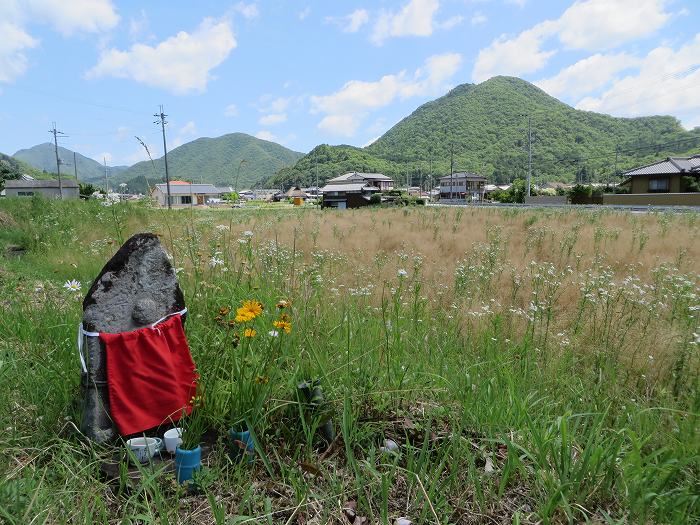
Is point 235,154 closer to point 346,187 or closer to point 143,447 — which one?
point 346,187

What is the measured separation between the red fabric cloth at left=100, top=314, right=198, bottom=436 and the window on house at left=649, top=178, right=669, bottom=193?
4200 cm

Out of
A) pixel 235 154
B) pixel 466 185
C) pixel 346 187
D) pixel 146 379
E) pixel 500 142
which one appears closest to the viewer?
pixel 146 379

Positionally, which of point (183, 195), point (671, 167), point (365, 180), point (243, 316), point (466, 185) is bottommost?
point (243, 316)

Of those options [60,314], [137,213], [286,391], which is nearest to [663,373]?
[286,391]

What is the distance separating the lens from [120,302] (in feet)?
6.26

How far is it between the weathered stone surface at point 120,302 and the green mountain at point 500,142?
81.1m

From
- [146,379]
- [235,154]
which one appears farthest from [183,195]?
[235,154]

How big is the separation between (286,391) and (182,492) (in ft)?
1.81

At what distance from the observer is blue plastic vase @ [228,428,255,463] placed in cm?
168

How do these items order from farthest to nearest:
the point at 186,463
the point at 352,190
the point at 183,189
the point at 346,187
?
the point at 346,187, the point at 352,190, the point at 183,189, the point at 186,463

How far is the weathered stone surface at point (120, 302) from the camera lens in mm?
1786

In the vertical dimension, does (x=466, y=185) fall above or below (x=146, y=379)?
above

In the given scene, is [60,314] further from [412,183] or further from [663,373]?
[412,183]

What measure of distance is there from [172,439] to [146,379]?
0.30 meters
